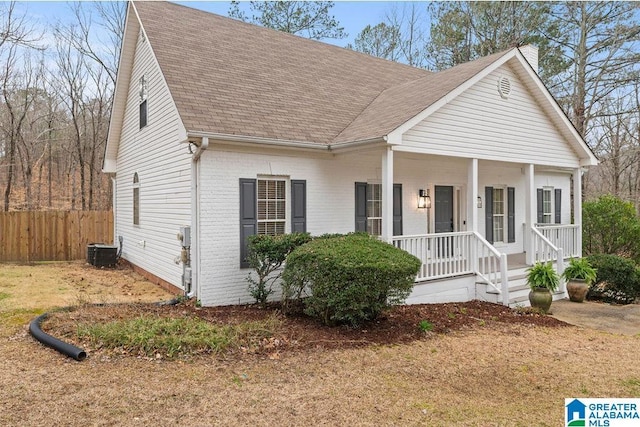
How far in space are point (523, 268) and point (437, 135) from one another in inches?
170

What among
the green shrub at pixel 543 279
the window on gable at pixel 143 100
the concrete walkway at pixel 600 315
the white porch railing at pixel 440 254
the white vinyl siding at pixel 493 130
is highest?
the window on gable at pixel 143 100

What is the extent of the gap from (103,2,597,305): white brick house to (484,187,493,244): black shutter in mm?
43

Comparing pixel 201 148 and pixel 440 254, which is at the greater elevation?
pixel 201 148

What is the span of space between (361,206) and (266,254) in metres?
3.13

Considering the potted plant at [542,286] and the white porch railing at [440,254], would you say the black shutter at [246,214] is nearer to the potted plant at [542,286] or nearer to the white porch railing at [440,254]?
the white porch railing at [440,254]

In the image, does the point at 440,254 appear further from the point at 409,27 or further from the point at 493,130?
the point at 409,27

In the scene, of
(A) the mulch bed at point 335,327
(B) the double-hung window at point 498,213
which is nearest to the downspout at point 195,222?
(A) the mulch bed at point 335,327

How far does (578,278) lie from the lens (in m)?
10.2

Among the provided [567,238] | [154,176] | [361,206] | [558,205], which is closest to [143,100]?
[154,176]

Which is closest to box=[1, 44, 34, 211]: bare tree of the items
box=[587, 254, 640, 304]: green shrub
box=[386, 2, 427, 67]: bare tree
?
box=[386, 2, 427, 67]: bare tree

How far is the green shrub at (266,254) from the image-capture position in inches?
299

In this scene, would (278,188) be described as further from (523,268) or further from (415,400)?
(523,268)

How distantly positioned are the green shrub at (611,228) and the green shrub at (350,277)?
10.5 m

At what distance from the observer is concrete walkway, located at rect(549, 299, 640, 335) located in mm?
7963
